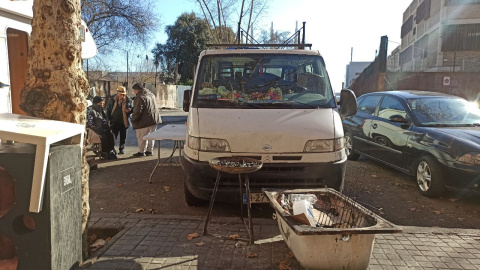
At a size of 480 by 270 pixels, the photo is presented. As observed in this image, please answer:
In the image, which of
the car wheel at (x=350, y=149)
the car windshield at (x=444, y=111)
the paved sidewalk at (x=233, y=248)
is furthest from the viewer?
the car wheel at (x=350, y=149)

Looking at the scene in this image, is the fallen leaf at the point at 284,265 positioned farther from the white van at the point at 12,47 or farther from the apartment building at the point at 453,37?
the apartment building at the point at 453,37

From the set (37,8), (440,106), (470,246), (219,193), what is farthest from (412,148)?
(37,8)

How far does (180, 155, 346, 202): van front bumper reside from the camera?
4277 mm

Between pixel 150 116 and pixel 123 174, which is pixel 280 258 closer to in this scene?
pixel 123 174

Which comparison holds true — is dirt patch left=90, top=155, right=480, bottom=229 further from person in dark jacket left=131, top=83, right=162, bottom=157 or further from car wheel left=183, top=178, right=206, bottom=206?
person in dark jacket left=131, top=83, right=162, bottom=157

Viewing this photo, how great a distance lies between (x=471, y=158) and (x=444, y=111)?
157 cm

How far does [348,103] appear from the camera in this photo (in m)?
5.23

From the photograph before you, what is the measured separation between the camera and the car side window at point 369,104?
25.3 ft

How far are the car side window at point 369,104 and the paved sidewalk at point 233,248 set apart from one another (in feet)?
12.7

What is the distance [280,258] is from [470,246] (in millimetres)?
2141

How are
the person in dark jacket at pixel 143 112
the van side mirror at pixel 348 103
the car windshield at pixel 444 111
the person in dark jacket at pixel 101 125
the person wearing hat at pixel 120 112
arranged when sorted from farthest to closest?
the person wearing hat at pixel 120 112 < the person in dark jacket at pixel 143 112 < the person in dark jacket at pixel 101 125 < the car windshield at pixel 444 111 < the van side mirror at pixel 348 103

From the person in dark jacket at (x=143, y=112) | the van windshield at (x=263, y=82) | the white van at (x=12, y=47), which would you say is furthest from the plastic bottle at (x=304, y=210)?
the person in dark jacket at (x=143, y=112)

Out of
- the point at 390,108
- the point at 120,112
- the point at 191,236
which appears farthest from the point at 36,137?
the point at 120,112

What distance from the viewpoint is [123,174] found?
23.2 ft
